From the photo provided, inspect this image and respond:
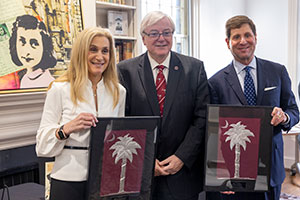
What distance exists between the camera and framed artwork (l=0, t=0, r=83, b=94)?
236cm

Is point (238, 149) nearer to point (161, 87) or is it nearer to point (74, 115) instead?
point (161, 87)

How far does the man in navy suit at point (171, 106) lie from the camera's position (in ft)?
5.44

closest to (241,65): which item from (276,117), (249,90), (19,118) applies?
(249,90)

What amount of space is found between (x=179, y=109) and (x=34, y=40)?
1420 millimetres

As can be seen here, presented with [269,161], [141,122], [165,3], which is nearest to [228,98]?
[269,161]

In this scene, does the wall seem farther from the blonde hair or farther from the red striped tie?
the red striped tie

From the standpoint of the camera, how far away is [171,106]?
167 cm

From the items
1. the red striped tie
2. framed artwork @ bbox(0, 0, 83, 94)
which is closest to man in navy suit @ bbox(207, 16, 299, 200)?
the red striped tie

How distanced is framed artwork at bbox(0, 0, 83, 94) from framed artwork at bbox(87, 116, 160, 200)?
4.19 ft

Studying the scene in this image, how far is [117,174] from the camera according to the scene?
1.45 meters

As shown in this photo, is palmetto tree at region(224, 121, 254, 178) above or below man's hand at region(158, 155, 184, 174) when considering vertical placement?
above

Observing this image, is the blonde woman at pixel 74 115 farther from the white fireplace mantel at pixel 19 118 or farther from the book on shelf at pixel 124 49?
the book on shelf at pixel 124 49

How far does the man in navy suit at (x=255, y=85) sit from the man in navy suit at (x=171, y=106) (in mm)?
143

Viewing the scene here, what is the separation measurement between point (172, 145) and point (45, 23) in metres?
1.54
